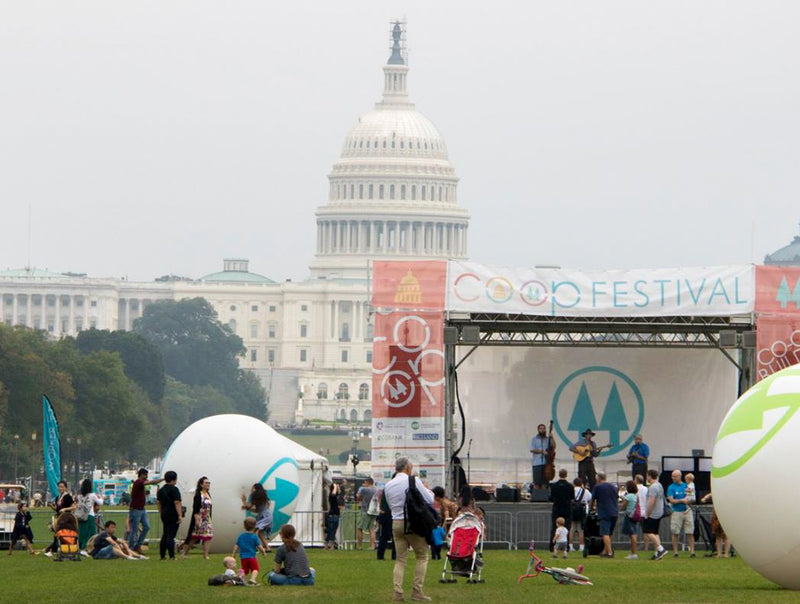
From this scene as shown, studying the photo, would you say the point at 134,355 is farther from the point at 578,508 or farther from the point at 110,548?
the point at 110,548

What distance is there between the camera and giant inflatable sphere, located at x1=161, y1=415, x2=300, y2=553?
3525 cm

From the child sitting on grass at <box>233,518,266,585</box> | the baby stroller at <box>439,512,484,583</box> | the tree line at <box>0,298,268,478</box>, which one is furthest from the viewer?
the tree line at <box>0,298,268,478</box>

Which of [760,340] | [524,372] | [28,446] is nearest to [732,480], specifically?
[760,340]

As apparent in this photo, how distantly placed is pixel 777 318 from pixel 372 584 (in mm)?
14895

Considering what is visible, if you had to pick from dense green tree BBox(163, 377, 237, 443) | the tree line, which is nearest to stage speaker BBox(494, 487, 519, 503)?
the tree line

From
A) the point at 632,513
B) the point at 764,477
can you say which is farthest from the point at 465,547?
the point at 632,513

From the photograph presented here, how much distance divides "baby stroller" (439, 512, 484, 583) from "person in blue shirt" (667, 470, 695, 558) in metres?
7.86

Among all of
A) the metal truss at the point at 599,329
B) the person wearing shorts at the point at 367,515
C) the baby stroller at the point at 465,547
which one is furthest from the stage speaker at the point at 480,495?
the baby stroller at the point at 465,547

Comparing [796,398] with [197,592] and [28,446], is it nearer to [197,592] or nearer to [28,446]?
[197,592]

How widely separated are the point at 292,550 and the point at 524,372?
19925mm

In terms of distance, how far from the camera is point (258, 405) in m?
184

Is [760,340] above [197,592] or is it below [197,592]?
above

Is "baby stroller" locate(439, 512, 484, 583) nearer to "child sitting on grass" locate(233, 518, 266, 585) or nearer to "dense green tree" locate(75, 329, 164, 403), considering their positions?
"child sitting on grass" locate(233, 518, 266, 585)

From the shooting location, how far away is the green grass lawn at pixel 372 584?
2481 centimetres
